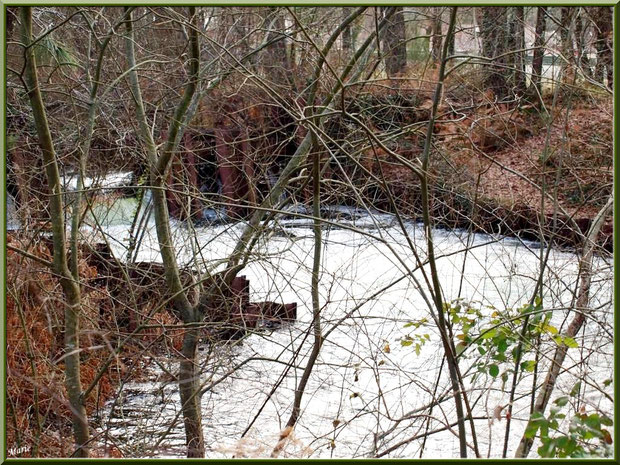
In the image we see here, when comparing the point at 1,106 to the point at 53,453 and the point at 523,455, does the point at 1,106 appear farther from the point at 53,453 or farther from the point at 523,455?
the point at 523,455

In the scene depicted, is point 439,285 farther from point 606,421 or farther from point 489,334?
point 606,421

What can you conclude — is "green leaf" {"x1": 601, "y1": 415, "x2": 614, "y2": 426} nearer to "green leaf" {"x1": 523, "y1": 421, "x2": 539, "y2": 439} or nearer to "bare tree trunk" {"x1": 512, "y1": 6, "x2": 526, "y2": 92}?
"green leaf" {"x1": 523, "y1": 421, "x2": 539, "y2": 439}

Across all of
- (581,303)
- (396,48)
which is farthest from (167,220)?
(581,303)

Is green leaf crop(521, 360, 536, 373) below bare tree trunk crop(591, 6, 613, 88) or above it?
below

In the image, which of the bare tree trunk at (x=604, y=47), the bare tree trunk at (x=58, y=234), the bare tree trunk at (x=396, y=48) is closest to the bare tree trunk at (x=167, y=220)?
the bare tree trunk at (x=58, y=234)

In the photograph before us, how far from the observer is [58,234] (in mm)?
3512

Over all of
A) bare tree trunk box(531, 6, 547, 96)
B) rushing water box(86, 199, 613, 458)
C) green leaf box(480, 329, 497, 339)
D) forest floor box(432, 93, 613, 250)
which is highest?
bare tree trunk box(531, 6, 547, 96)

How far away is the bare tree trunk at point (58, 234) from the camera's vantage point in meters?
3.29

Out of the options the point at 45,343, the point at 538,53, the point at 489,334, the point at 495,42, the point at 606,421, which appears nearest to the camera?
the point at 606,421

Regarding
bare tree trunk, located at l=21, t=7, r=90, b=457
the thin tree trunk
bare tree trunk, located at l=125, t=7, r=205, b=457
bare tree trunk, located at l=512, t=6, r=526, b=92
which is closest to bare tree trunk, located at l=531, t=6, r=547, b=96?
bare tree trunk, located at l=512, t=6, r=526, b=92

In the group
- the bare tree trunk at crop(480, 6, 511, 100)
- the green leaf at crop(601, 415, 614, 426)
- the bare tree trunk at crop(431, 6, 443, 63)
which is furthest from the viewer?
the bare tree trunk at crop(480, 6, 511, 100)

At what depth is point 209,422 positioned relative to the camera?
3.74m

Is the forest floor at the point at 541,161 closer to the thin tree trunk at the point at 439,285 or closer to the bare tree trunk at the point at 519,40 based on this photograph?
the bare tree trunk at the point at 519,40

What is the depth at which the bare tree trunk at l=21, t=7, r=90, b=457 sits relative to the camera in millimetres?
3289
